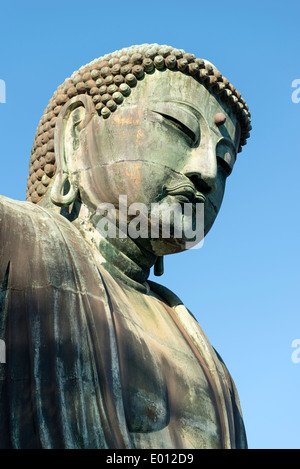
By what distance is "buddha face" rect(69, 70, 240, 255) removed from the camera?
9.14 m

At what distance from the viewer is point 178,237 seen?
9203 mm

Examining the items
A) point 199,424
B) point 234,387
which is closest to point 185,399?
point 199,424

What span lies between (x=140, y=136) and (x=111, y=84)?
657mm

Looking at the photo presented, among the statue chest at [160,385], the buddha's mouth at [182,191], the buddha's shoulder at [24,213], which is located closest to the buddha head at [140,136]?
the buddha's mouth at [182,191]

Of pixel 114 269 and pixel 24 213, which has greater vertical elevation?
pixel 24 213

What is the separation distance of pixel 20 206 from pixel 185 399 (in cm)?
204

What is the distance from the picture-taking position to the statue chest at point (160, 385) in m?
8.17

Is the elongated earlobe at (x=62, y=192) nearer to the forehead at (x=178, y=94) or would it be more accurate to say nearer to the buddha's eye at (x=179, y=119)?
the forehead at (x=178, y=94)

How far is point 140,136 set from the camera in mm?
9242

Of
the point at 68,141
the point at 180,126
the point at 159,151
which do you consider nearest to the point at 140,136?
the point at 159,151

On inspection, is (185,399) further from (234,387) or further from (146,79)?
(146,79)

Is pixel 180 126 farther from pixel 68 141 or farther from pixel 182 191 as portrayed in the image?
pixel 68 141

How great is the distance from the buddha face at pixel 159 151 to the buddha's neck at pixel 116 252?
0.36ft

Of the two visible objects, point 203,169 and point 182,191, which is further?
point 203,169
